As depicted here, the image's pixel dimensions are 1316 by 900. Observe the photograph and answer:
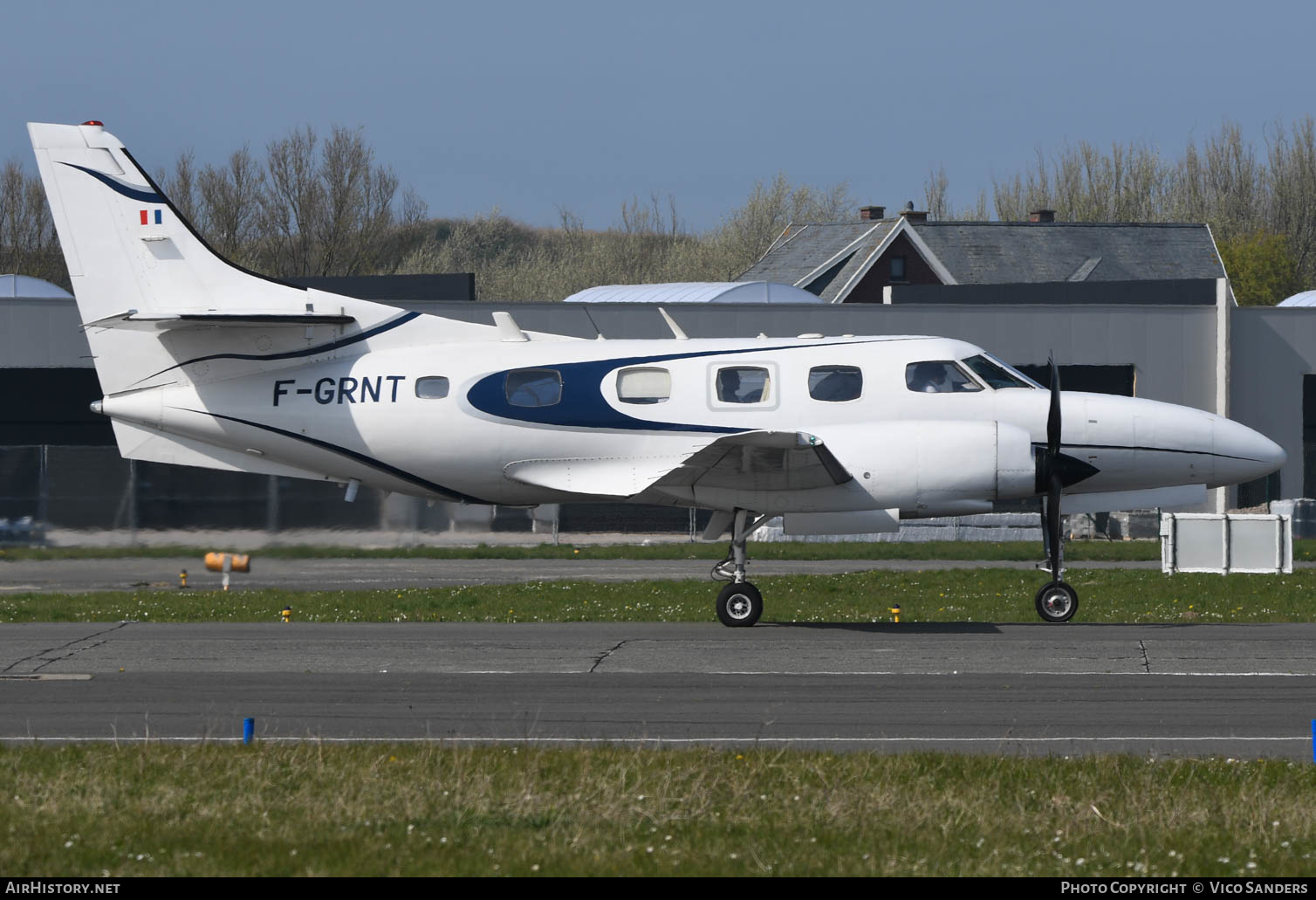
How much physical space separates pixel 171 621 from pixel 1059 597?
1243cm

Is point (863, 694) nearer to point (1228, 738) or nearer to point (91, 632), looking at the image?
point (1228, 738)

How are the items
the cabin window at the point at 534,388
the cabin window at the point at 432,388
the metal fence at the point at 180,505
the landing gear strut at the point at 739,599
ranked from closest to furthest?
the landing gear strut at the point at 739,599
the cabin window at the point at 534,388
the cabin window at the point at 432,388
the metal fence at the point at 180,505

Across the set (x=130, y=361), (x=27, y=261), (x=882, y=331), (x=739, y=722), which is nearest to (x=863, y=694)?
(x=739, y=722)

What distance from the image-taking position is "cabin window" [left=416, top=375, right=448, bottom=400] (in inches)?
799

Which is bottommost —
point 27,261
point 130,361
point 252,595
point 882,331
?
point 252,595

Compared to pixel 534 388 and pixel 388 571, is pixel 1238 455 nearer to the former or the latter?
pixel 534 388

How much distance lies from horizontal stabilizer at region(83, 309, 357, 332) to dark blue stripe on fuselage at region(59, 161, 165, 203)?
1.62 meters

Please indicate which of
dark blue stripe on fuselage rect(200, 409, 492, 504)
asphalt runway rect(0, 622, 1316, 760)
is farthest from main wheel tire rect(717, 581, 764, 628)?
dark blue stripe on fuselage rect(200, 409, 492, 504)

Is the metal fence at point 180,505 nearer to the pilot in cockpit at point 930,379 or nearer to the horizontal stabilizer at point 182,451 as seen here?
the horizontal stabilizer at point 182,451

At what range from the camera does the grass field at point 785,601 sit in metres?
23.1

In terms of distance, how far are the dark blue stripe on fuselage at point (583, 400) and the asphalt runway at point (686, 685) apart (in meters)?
2.69

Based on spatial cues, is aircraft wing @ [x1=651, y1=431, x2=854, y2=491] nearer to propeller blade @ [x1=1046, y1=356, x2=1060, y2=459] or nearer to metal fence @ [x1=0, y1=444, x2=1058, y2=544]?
propeller blade @ [x1=1046, y1=356, x2=1060, y2=459]

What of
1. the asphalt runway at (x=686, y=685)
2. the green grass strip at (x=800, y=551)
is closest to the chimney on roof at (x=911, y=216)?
the green grass strip at (x=800, y=551)
